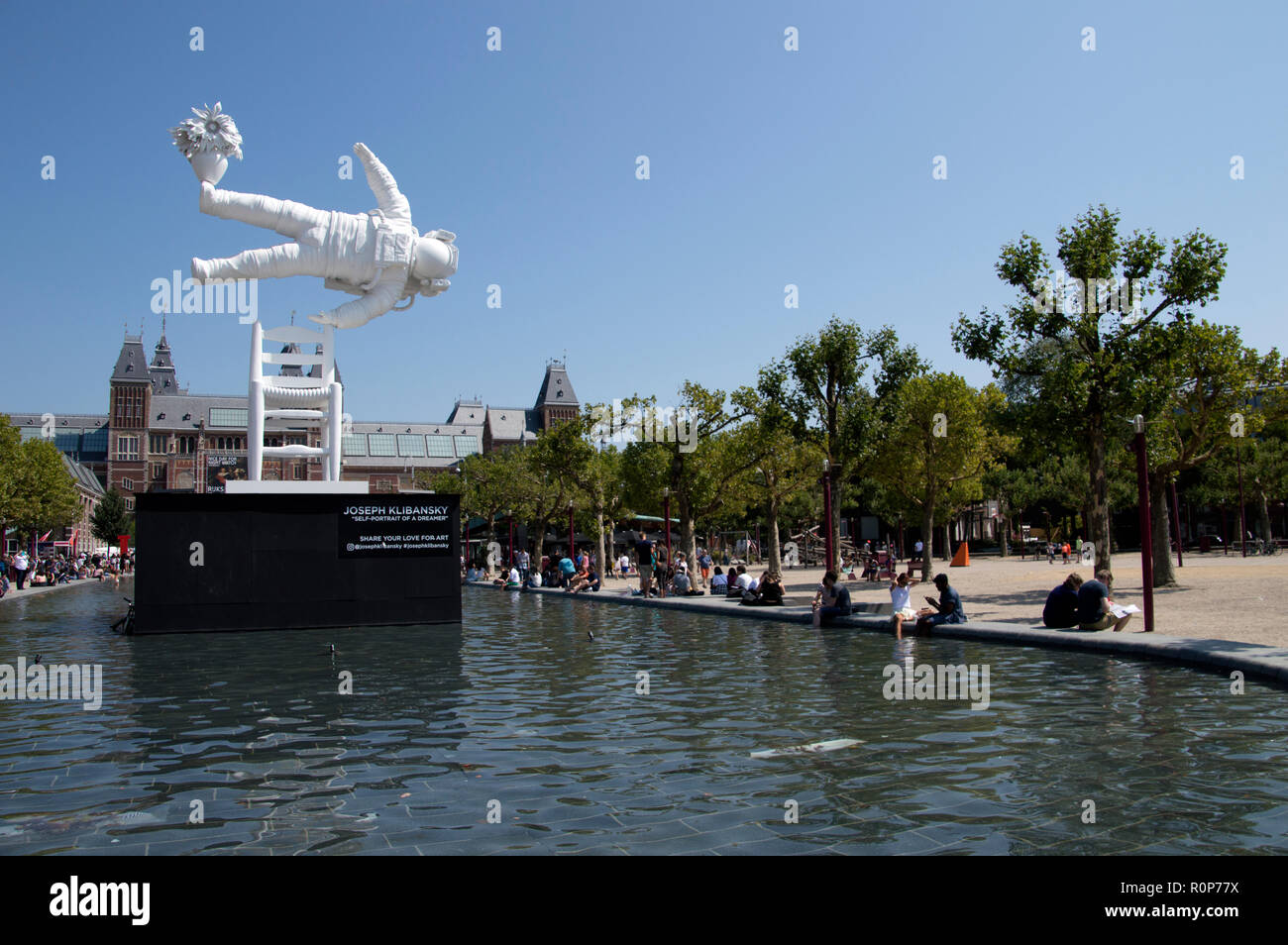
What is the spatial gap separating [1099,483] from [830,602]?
8.35m

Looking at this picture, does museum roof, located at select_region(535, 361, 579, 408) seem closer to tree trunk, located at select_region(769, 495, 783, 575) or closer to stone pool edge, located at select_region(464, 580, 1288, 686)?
tree trunk, located at select_region(769, 495, 783, 575)

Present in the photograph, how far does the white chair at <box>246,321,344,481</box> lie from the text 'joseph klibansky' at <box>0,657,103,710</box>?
7531 mm

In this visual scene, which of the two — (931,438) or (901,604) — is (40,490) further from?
(901,604)

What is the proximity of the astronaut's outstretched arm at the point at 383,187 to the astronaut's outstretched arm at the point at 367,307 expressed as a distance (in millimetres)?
1418

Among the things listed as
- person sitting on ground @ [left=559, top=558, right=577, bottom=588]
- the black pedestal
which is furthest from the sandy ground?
the black pedestal

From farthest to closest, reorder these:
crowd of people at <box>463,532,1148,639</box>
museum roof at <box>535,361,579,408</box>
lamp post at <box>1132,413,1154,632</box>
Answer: museum roof at <box>535,361,579,408</box>, crowd of people at <box>463,532,1148,639</box>, lamp post at <box>1132,413,1154,632</box>

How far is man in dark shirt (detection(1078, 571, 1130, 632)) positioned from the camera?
50.3ft

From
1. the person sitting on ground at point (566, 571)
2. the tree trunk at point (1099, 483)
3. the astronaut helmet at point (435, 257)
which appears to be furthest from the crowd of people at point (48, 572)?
the tree trunk at point (1099, 483)

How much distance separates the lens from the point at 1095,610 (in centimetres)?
1530

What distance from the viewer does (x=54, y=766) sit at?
7.39 metres

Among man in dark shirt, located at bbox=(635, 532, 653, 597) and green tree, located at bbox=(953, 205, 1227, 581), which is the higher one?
green tree, located at bbox=(953, 205, 1227, 581)
